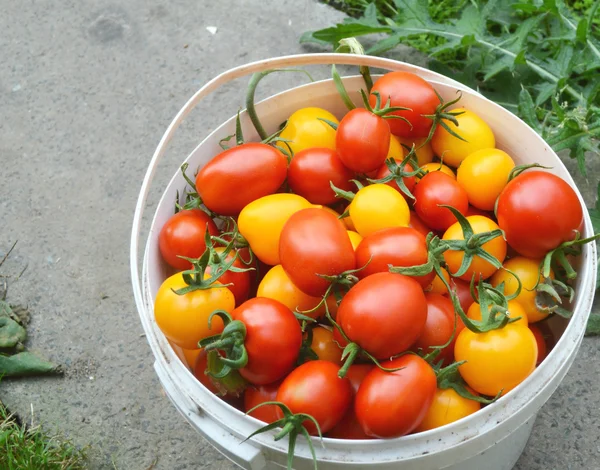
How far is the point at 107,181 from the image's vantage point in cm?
197

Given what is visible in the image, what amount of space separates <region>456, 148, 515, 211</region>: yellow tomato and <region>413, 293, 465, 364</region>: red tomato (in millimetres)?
250

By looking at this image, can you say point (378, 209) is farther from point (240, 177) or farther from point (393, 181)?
point (240, 177)

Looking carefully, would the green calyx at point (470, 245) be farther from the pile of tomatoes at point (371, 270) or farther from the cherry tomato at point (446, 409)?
the cherry tomato at point (446, 409)

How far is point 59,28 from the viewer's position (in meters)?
2.32

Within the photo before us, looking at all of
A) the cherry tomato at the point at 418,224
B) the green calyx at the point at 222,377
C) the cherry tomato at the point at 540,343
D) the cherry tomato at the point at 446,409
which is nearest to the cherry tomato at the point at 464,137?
the cherry tomato at the point at 418,224

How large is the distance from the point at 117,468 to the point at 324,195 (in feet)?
2.61

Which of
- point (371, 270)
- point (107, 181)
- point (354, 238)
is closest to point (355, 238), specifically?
point (354, 238)

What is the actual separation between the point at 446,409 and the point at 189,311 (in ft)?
1.39

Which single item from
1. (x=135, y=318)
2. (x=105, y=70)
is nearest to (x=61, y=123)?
(x=105, y=70)

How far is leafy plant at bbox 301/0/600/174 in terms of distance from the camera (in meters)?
1.73

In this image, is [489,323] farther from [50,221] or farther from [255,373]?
[50,221]

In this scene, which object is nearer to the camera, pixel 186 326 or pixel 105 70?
pixel 186 326

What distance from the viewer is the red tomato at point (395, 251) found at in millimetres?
1027

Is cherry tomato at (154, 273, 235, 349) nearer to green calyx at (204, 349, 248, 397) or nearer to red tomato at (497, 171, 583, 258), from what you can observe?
green calyx at (204, 349, 248, 397)
